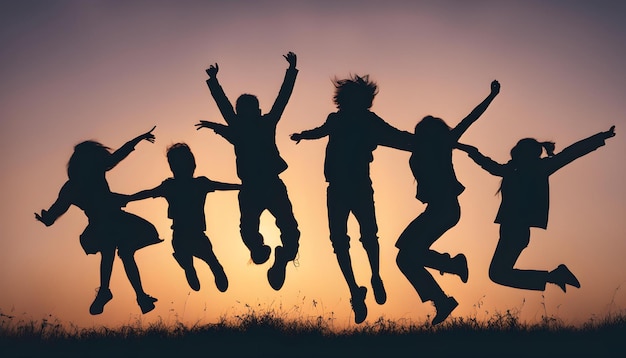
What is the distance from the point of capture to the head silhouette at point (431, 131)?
36.0ft

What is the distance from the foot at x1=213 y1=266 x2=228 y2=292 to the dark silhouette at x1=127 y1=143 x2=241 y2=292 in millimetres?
23

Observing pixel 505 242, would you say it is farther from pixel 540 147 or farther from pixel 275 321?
pixel 275 321

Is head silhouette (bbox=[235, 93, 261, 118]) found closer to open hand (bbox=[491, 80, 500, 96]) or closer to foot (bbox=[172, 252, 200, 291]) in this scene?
foot (bbox=[172, 252, 200, 291])

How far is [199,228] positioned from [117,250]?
1408mm

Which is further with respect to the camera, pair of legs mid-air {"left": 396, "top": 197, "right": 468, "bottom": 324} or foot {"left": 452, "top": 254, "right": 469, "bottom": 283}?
foot {"left": 452, "top": 254, "right": 469, "bottom": 283}

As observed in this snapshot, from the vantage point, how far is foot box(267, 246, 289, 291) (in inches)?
461

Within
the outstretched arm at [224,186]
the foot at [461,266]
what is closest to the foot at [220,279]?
the outstretched arm at [224,186]

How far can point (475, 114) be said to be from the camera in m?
10.9

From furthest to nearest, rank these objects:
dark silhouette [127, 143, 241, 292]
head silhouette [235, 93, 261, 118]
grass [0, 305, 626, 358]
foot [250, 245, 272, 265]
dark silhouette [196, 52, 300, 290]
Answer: dark silhouette [127, 143, 241, 292], foot [250, 245, 272, 265], head silhouette [235, 93, 261, 118], dark silhouette [196, 52, 300, 290], grass [0, 305, 626, 358]

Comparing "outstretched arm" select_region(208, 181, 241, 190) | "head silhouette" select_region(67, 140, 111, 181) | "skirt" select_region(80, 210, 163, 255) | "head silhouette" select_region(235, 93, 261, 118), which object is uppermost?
"head silhouette" select_region(235, 93, 261, 118)

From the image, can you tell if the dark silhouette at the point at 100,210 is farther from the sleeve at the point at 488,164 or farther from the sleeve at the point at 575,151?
the sleeve at the point at 575,151

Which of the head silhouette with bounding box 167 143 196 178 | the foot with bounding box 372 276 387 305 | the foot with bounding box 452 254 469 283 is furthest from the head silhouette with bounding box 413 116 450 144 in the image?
the head silhouette with bounding box 167 143 196 178

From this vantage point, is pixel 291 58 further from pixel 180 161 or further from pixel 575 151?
pixel 575 151

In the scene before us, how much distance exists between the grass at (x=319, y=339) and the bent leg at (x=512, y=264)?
3.61 feet
